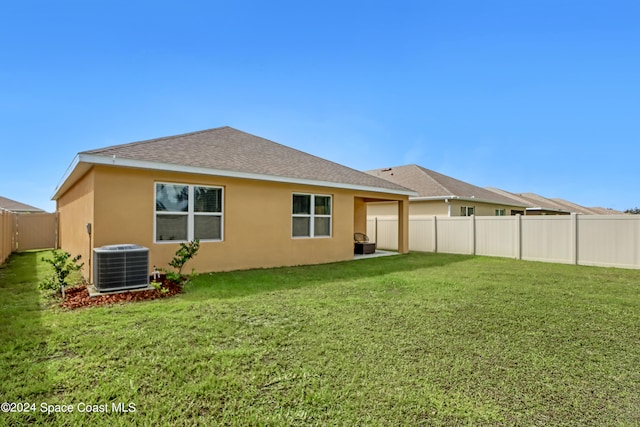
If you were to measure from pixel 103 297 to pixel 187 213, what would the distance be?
9.49 feet

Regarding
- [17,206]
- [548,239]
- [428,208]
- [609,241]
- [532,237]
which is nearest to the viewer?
[609,241]

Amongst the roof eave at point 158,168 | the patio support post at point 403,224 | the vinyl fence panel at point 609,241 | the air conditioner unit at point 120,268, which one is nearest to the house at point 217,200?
the roof eave at point 158,168

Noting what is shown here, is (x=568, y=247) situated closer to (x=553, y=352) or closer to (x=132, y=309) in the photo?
(x=553, y=352)

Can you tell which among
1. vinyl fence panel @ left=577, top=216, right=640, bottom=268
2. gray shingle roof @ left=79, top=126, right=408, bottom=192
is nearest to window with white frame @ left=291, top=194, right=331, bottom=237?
gray shingle roof @ left=79, top=126, right=408, bottom=192

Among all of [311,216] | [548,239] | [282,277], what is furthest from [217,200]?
[548,239]

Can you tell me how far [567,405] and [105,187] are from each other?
865 centimetres

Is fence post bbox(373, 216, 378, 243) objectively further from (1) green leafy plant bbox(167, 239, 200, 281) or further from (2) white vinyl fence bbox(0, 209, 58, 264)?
(2) white vinyl fence bbox(0, 209, 58, 264)

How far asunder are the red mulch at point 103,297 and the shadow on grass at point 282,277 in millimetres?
458

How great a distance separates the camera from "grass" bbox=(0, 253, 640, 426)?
2514mm

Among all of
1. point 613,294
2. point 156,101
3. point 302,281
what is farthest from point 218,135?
point 613,294

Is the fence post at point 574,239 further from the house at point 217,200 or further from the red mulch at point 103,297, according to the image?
the red mulch at point 103,297

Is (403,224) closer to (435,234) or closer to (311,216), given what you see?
Result: (435,234)

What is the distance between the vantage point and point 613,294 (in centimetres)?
680

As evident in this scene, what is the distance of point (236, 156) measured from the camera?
395 inches
